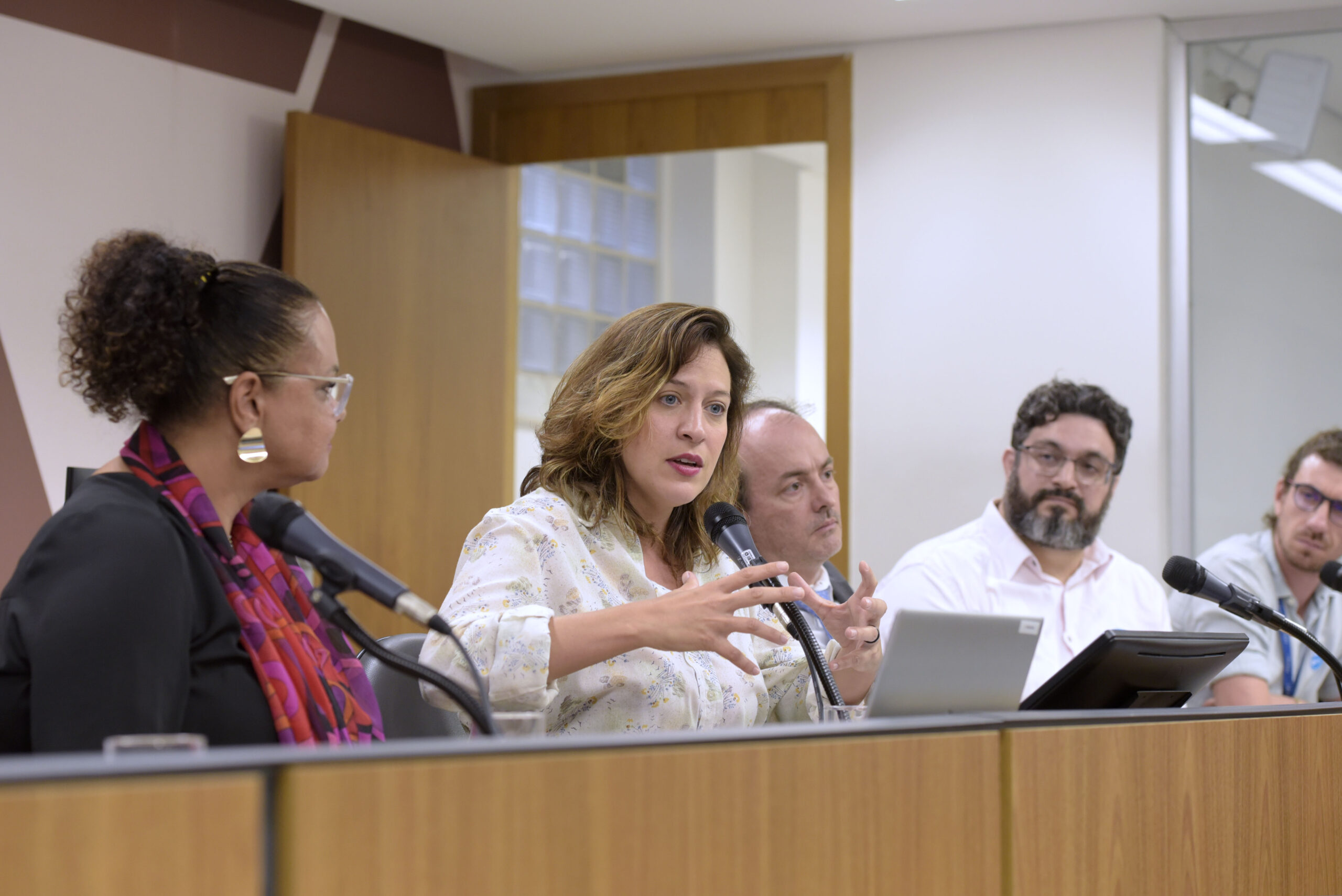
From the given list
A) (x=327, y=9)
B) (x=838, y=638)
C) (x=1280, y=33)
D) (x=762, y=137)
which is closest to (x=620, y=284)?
(x=762, y=137)

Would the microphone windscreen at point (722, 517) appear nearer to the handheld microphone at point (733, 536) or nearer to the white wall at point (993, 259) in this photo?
the handheld microphone at point (733, 536)

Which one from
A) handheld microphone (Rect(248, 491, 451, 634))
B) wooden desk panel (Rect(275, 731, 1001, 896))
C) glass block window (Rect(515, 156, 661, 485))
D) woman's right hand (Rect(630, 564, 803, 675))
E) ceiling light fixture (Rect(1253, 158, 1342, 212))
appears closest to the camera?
wooden desk panel (Rect(275, 731, 1001, 896))

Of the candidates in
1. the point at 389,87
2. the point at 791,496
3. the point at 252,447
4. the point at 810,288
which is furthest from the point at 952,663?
the point at 810,288

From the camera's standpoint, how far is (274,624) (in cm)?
→ 151

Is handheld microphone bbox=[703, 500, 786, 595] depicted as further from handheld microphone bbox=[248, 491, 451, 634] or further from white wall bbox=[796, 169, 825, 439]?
white wall bbox=[796, 169, 825, 439]

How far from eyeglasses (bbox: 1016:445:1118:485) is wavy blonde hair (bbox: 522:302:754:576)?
132cm

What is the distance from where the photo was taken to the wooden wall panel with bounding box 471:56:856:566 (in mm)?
4281

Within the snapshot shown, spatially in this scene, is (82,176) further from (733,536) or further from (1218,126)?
(1218,126)

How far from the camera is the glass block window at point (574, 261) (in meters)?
6.02

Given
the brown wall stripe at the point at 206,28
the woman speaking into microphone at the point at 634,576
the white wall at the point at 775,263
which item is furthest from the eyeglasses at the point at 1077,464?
the white wall at the point at 775,263

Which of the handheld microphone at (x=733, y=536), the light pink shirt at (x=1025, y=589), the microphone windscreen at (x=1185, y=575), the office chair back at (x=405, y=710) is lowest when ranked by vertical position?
the office chair back at (x=405, y=710)

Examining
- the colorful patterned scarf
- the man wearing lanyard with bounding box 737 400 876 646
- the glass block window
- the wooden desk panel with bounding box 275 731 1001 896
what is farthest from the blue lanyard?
the glass block window

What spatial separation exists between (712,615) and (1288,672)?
210 centimetres

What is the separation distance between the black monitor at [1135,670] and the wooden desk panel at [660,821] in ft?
0.87
